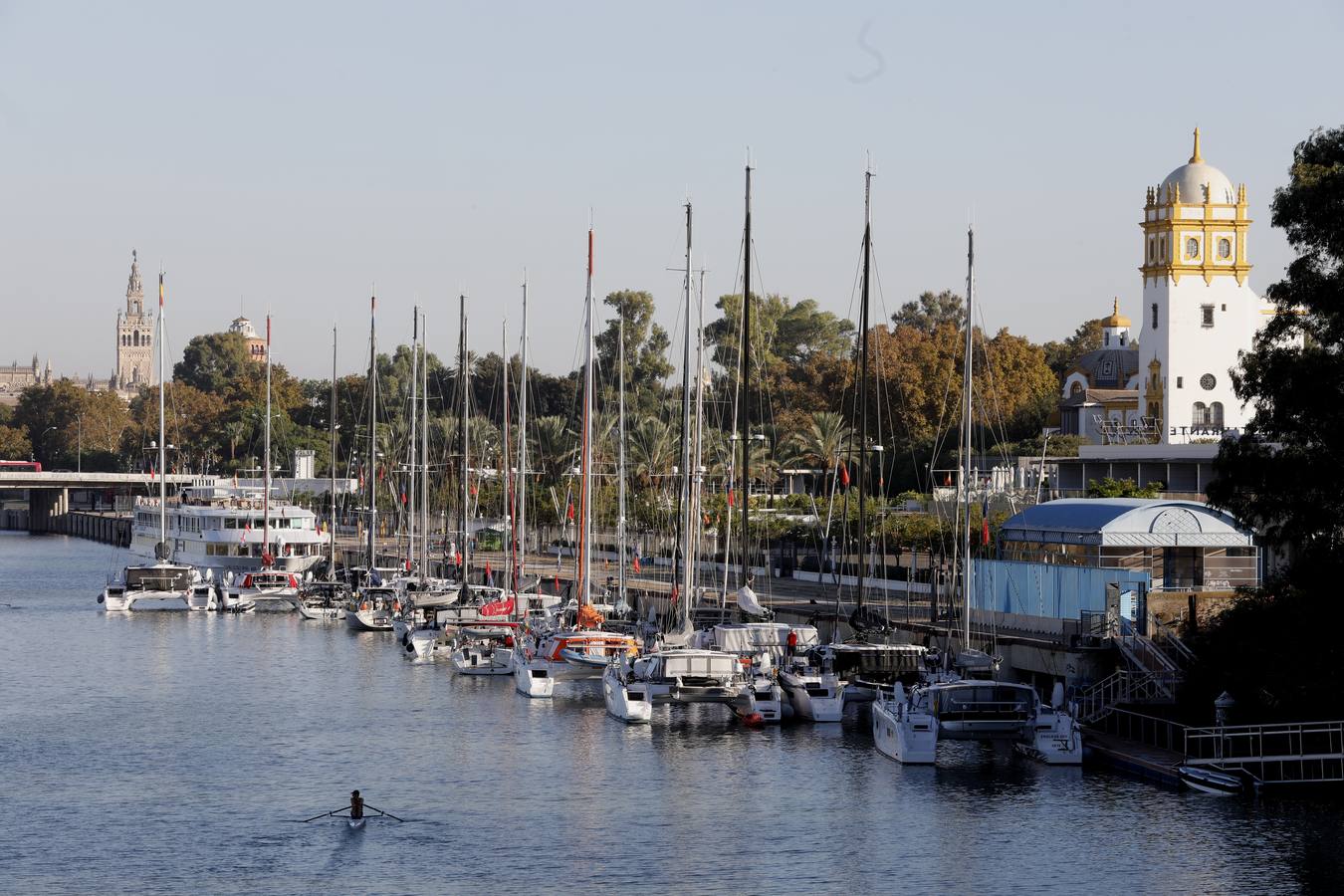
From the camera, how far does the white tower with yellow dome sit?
113 m

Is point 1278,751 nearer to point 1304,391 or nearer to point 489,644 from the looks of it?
point 1304,391

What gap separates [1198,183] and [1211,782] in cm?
7532

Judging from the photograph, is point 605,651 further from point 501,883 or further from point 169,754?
point 501,883

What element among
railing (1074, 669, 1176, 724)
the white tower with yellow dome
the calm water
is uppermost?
the white tower with yellow dome

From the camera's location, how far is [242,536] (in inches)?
4579

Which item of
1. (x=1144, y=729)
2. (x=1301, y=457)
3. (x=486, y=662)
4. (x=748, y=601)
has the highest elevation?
(x=1301, y=457)

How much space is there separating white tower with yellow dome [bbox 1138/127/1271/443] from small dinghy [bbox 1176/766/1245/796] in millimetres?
71260

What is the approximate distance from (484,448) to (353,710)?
74.6 meters

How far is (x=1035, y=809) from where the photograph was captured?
142ft

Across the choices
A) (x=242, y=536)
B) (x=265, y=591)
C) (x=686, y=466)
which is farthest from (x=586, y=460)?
(x=242, y=536)

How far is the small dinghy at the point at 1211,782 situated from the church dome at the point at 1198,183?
74.4 m

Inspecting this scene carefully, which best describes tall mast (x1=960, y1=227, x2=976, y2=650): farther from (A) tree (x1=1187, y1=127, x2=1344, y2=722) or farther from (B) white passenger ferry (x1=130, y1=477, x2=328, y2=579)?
(B) white passenger ferry (x1=130, y1=477, x2=328, y2=579)

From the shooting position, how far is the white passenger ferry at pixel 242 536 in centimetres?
11531

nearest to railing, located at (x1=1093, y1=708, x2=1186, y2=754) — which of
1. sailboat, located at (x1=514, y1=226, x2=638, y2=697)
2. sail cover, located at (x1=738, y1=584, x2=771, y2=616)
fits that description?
sail cover, located at (x1=738, y1=584, x2=771, y2=616)
